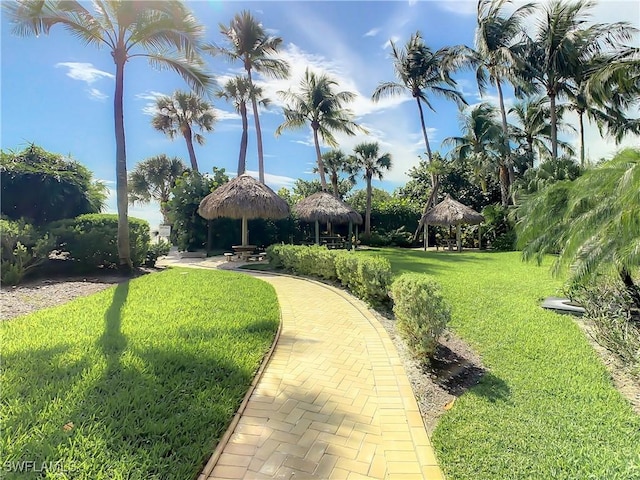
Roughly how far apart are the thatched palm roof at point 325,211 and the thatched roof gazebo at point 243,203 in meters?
2.60

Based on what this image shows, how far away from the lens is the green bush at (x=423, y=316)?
13.7ft

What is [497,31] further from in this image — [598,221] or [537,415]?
[537,415]

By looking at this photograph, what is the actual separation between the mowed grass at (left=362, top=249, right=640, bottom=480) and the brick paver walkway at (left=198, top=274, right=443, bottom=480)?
1.18ft

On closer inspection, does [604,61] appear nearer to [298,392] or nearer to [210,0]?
[210,0]

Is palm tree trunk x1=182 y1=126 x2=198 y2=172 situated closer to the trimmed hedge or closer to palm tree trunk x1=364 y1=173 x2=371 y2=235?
palm tree trunk x1=364 y1=173 x2=371 y2=235

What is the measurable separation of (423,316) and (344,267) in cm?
438

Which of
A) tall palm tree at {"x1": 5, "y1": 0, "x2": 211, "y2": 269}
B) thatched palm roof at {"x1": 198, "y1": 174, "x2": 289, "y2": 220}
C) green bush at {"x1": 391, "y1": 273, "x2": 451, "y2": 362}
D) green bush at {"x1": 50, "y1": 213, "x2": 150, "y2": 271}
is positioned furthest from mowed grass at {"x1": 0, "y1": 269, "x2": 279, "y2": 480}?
thatched palm roof at {"x1": 198, "y1": 174, "x2": 289, "y2": 220}

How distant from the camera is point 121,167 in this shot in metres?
10.1

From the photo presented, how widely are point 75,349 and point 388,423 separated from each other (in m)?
3.68

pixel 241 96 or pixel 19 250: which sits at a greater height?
pixel 241 96

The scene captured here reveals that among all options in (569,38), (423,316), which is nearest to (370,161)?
(569,38)

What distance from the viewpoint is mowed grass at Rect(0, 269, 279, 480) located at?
7.70ft

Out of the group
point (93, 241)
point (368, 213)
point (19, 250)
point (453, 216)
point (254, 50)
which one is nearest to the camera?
point (19, 250)

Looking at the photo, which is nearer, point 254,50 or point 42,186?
point 42,186
